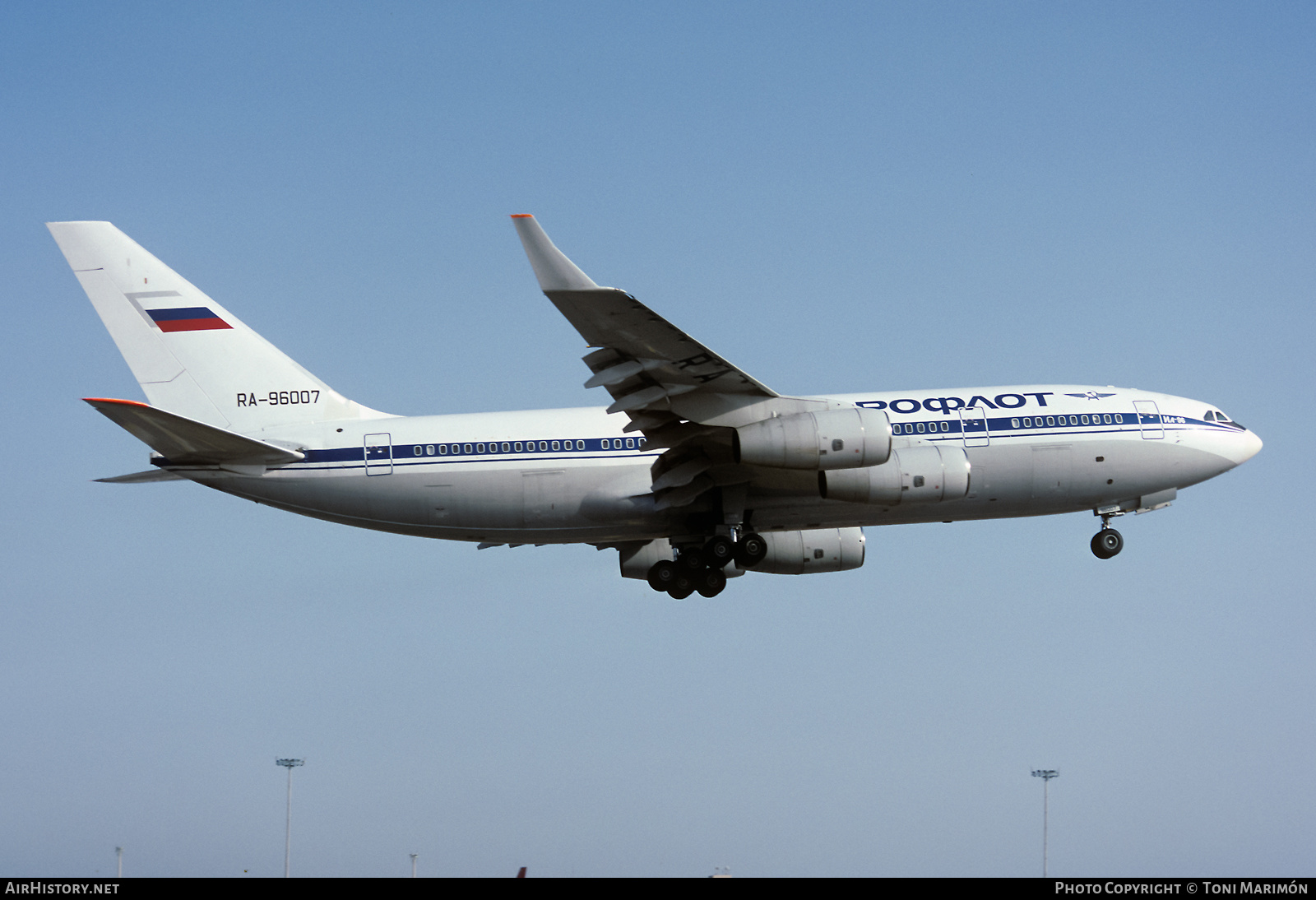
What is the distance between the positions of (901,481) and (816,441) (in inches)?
107

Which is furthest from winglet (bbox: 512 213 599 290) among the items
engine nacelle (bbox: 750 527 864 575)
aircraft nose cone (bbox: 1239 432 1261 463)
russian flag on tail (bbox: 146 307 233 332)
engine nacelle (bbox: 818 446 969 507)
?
aircraft nose cone (bbox: 1239 432 1261 463)

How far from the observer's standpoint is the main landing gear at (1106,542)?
3388 cm

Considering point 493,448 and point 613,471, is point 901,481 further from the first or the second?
point 493,448

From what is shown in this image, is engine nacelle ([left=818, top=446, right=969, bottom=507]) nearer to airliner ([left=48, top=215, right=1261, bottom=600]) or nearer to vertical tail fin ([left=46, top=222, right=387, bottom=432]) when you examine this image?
airliner ([left=48, top=215, right=1261, bottom=600])

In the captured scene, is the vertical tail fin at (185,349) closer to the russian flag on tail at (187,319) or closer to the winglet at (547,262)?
the russian flag on tail at (187,319)

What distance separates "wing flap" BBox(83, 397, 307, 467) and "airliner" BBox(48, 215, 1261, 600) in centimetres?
5

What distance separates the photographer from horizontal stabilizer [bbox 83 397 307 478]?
26969 millimetres

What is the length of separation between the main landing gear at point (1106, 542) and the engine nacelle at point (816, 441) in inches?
355

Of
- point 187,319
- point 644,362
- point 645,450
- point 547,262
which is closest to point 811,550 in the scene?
point 645,450

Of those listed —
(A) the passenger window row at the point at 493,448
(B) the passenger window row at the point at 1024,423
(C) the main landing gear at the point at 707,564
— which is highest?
(B) the passenger window row at the point at 1024,423

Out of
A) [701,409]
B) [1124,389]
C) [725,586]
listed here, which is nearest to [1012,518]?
[1124,389]

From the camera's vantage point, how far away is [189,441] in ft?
93.7

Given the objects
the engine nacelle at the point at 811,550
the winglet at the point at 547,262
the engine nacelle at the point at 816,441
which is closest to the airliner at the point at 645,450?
the engine nacelle at the point at 816,441
